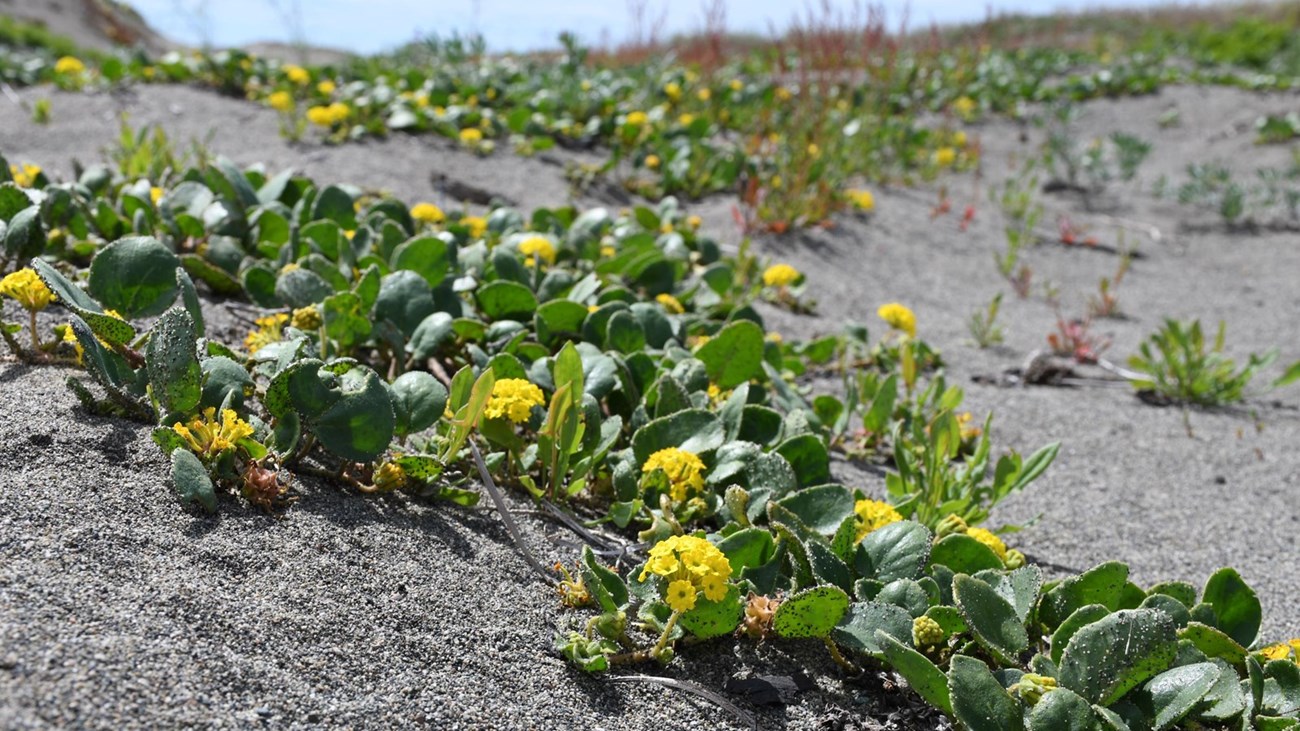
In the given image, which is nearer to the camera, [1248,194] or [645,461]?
[645,461]

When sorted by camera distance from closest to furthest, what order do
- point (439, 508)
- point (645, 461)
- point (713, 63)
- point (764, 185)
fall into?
point (439, 508) → point (645, 461) → point (764, 185) → point (713, 63)

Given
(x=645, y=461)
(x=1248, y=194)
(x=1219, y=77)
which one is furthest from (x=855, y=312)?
(x=1219, y=77)

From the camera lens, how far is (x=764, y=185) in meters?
6.46

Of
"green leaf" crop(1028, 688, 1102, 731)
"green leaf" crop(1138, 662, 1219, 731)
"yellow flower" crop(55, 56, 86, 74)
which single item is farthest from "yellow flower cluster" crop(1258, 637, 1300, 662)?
"yellow flower" crop(55, 56, 86, 74)

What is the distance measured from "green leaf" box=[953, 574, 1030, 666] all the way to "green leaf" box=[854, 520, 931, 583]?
142mm

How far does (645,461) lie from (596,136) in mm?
5142

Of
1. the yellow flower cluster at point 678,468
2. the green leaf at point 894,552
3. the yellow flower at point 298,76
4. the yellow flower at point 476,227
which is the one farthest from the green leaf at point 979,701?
the yellow flower at point 298,76

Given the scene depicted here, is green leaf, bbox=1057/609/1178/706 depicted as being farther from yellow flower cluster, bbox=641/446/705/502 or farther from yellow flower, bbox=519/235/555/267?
yellow flower, bbox=519/235/555/267

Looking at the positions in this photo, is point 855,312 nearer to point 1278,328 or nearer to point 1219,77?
point 1278,328

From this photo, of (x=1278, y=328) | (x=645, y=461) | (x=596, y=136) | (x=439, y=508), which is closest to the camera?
(x=439, y=508)

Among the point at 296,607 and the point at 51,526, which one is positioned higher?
the point at 51,526

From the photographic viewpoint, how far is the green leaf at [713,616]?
1.93 meters

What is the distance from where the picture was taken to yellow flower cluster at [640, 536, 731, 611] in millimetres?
1845

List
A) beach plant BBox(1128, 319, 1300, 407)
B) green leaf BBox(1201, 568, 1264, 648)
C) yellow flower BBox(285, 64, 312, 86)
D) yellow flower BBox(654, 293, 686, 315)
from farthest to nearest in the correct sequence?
yellow flower BBox(285, 64, 312, 86) → beach plant BBox(1128, 319, 1300, 407) → yellow flower BBox(654, 293, 686, 315) → green leaf BBox(1201, 568, 1264, 648)
